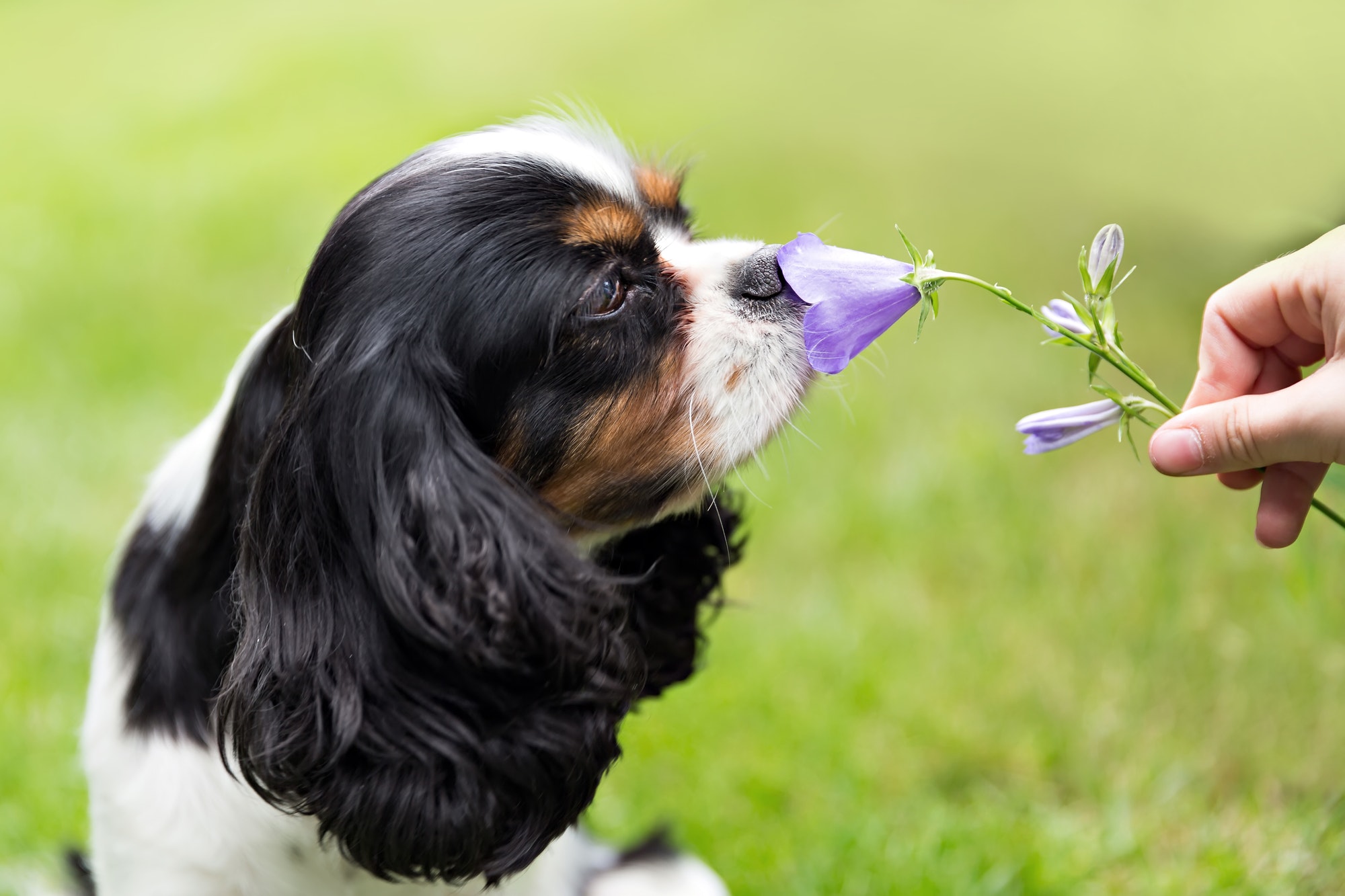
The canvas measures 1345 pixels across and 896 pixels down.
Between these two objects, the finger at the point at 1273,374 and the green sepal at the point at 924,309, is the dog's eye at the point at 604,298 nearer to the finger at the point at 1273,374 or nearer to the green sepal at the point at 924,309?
the green sepal at the point at 924,309

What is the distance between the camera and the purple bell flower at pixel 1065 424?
6.09 ft

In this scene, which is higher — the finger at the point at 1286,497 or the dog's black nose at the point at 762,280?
the dog's black nose at the point at 762,280

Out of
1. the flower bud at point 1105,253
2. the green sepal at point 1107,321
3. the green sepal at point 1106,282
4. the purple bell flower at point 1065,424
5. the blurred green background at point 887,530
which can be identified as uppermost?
the flower bud at point 1105,253

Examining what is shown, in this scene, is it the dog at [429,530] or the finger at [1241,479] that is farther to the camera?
the finger at [1241,479]

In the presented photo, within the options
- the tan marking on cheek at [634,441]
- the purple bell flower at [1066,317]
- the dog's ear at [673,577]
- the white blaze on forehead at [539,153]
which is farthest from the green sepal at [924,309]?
the dog's ear at [673,577]

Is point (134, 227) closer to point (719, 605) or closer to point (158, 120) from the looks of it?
point (158, 120)

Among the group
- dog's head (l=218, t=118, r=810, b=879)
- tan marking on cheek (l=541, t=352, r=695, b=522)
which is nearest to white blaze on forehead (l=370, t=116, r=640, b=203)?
dog's head (l=218, t=118, r=810, b=879)

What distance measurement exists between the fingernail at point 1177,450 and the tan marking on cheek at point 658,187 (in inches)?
39.6

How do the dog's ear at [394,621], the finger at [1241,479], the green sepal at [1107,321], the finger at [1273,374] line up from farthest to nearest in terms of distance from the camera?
the finger at [1241,479] < the finger at [1273,374] < the dog's ear at [394,621] < the green sepal at [1107,321]

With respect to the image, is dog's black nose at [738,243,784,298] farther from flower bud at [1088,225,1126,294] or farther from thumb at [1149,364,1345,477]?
thumb at [1149,364,1345,477]

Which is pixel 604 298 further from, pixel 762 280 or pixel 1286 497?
pixel 1286 497

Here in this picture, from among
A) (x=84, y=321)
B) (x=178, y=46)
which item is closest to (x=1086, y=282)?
(x=84, y=321)

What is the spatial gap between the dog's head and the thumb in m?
0.66

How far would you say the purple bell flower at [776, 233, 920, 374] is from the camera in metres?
1.92
